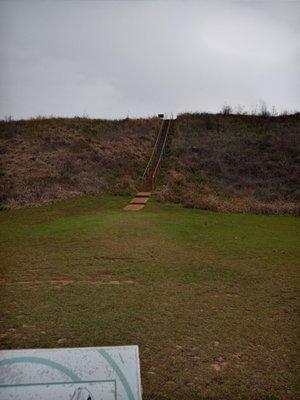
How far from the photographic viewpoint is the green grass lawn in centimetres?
499

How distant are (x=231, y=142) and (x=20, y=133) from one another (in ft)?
53.5

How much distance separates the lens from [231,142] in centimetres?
2922

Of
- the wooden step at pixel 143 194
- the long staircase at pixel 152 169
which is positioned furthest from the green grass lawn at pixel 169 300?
the wooden step at pixel 143 194

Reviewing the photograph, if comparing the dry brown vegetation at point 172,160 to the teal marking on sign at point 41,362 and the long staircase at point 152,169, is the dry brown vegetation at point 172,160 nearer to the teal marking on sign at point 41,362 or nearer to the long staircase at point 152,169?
the long staircase at point 152,169

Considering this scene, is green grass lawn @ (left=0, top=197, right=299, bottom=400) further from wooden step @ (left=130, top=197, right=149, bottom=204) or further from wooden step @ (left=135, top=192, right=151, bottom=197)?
wooden step @ (left=135, top=192, right=151, bottom=197)

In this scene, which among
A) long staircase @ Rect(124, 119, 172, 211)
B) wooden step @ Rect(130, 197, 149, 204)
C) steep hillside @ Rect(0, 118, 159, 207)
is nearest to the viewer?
long staircase @ Rect(124, 119, 172, 211)

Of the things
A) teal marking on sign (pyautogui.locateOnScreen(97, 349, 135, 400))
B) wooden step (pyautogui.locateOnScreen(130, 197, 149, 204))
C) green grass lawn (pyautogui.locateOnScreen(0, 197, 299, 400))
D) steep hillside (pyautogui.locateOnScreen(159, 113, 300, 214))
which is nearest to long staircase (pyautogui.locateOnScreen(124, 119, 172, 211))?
wooden step (pyautogui.locateOnScreen(130, 197, 149, 204))

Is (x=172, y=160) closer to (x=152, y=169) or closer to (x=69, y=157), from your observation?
(x=152, y=169)

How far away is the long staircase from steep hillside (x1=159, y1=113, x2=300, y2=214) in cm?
63

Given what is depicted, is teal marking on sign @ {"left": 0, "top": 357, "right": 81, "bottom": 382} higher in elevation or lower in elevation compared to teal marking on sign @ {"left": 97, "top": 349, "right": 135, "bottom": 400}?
higher

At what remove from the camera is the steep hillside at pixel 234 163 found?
19281 mm

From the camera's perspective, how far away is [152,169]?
24.2 metres

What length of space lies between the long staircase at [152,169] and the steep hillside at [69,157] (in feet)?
1.69

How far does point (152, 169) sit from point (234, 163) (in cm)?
575
